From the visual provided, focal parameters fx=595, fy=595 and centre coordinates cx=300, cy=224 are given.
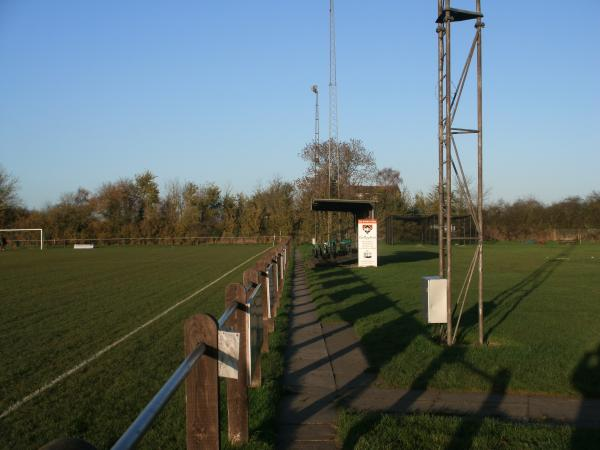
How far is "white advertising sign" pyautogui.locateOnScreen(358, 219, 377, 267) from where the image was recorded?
24.5 m

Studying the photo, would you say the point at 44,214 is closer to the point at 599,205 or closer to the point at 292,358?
the point at 599,205

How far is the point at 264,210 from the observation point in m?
77.8

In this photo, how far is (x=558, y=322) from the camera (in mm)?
10375

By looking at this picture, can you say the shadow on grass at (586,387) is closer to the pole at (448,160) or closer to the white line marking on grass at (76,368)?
the pole at (448,160)

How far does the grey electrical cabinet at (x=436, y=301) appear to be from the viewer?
8.60 meters

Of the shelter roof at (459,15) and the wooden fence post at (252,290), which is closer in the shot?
the wooden fence post at (252,290)

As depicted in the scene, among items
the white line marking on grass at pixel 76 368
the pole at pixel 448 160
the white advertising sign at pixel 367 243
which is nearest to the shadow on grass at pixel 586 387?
the pole at pixel 448 160

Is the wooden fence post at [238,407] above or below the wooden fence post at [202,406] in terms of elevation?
below

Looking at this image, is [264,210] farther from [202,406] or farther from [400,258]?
[202,406]

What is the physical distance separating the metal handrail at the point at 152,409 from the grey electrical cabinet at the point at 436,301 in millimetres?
5860

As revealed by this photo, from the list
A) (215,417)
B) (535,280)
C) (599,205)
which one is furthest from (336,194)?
(215,417)

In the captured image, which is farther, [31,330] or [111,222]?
[111,222]

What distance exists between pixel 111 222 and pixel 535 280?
63.0 metres

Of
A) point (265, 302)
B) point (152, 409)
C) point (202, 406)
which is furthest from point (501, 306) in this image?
point (152, 409)
